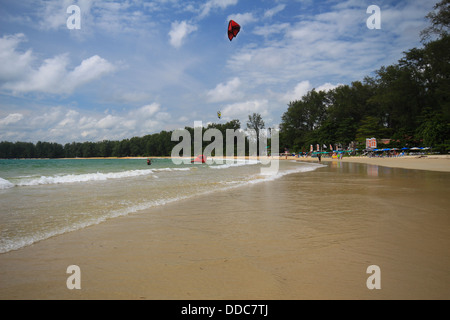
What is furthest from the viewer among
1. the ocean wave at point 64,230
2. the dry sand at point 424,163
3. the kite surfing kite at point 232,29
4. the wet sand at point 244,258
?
the dry sand at point 424,163

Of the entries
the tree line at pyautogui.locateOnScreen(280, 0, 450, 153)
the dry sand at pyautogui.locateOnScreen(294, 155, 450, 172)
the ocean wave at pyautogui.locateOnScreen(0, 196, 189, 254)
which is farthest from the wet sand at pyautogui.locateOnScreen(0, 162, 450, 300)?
the tree line at pyautogui.locateOnScreen(280, 0, 450, 153)

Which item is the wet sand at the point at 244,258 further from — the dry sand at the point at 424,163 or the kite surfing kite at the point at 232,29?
the dry sand at the point at 424,163

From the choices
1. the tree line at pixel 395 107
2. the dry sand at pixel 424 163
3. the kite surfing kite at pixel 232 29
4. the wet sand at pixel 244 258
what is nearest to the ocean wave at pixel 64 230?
the wet sand at pixel 244 258

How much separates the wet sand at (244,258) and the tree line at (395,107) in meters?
39.6

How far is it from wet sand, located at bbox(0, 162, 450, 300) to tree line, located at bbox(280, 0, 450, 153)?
39613mm

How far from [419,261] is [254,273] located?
1.84 meters

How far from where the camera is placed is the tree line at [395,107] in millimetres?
36281

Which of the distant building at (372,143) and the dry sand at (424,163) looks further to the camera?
the distant building at (372,143)

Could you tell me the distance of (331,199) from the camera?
A: 286 inches

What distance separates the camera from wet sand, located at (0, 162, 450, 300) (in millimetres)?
2279

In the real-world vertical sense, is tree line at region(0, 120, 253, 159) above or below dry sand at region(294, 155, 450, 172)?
above

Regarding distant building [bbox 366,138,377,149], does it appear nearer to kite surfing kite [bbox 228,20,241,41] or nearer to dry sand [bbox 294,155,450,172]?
dry sand [bbox 294,155,450,172]
